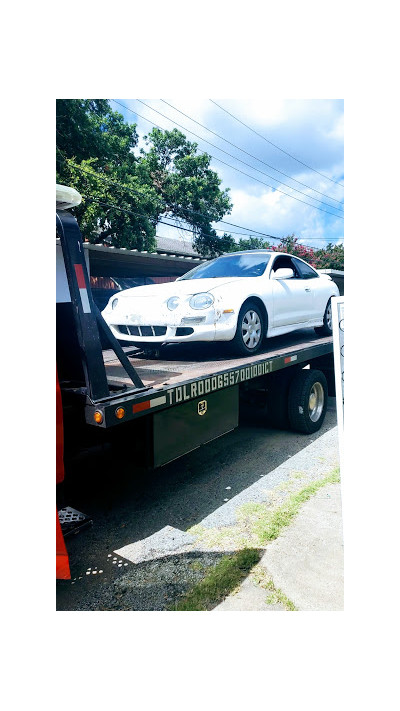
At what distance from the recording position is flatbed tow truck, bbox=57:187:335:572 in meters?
2.48

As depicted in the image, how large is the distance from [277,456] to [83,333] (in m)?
2.71

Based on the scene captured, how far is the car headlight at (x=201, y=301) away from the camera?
3779 millimetres

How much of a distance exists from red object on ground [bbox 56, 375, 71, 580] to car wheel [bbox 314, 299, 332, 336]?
4.53 meters

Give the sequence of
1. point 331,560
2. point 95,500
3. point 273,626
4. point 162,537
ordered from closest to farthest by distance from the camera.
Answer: point 273,626 → point 331,560 → point 162,537 → point 95,500

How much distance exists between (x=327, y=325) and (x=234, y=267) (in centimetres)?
209

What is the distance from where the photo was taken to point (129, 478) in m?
3.97

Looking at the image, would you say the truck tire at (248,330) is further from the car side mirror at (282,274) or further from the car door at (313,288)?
the car door at (313,288)

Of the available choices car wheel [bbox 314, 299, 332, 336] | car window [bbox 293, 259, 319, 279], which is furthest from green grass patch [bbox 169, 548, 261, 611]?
car wheel [bbox 314, 299, 332, 336]

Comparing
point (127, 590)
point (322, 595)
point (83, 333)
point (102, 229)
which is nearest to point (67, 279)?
point (83, 333)

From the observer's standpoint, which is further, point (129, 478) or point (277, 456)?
point (277, 456)

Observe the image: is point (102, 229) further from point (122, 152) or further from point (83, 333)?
point (83, 333)

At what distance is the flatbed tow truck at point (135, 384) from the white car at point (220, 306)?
24 cm

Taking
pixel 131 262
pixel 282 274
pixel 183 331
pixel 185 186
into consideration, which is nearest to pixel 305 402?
pixel 282 274

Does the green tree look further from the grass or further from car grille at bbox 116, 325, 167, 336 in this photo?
the grass
